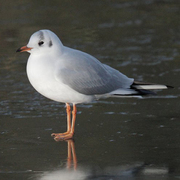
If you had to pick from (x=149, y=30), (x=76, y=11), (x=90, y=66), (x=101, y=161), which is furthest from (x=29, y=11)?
(x=101, y=161)

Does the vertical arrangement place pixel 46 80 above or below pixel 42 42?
below

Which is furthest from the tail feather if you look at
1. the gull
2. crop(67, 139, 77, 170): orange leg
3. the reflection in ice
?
the reflection in ice

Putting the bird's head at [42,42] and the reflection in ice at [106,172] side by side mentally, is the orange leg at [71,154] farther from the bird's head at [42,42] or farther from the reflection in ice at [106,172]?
the bird's head at [42,42]

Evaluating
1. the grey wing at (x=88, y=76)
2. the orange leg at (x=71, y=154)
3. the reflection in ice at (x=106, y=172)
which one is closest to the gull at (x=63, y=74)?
the grey wing at (x=88, y=76)

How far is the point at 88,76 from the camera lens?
19.1 feet

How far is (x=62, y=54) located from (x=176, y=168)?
6.26 feet

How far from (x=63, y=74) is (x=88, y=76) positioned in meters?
0.40

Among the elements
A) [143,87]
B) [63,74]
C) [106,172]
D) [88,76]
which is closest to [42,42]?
[63,74]

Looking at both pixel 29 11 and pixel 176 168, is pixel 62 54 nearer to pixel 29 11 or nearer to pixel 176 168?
pixel 176 168

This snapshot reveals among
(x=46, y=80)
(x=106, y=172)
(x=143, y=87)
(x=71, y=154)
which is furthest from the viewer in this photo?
(x=143, y=87)

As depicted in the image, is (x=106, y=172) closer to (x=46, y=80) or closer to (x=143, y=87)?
(x=46, y=80)

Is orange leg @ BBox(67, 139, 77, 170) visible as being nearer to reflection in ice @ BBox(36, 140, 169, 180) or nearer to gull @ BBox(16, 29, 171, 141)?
reflection in ice @ BBox(36, 140, 169, 180)

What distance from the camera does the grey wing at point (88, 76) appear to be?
5.63m

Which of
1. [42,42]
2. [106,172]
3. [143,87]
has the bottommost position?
[106,172]
